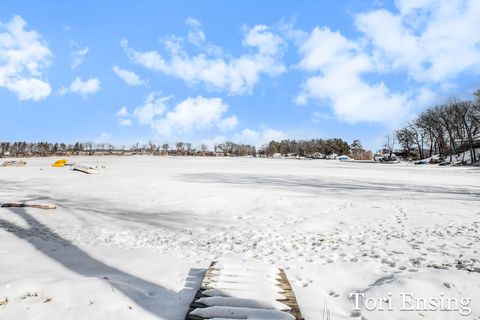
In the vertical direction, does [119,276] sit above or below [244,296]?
Result: below

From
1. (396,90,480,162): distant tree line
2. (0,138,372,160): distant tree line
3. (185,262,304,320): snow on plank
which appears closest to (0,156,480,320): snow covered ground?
(185,262,304,320): snow on plank

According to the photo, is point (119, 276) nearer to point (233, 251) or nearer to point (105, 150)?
point (233, 251)

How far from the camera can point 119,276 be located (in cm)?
631

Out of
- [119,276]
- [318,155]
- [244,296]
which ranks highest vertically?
[318,155]

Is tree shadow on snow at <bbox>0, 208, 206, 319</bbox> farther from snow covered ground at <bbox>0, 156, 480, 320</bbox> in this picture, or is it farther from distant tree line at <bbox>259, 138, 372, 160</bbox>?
distant tree line at <bbox>259, 138, 372, 160</bbox>

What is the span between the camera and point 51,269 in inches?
264

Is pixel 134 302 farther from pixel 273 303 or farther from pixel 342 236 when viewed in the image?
pixel 342 236

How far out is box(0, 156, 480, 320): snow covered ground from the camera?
501 cm

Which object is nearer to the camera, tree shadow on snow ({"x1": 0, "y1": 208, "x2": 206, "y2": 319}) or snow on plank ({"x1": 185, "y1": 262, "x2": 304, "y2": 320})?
snow on plank ({"x1": 185, "y1": 262, "x2": 304, "y2": 320})

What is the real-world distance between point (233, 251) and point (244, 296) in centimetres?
314

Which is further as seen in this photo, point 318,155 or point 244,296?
point 318,155

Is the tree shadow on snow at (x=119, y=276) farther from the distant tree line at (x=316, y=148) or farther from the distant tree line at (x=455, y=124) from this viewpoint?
the distant tree line at (x=316, y=148)

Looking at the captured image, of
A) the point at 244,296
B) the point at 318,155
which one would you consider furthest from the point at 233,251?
the point at 318,155

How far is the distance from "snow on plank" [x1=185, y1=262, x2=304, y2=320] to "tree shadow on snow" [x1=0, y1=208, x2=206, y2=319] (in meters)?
0.32
